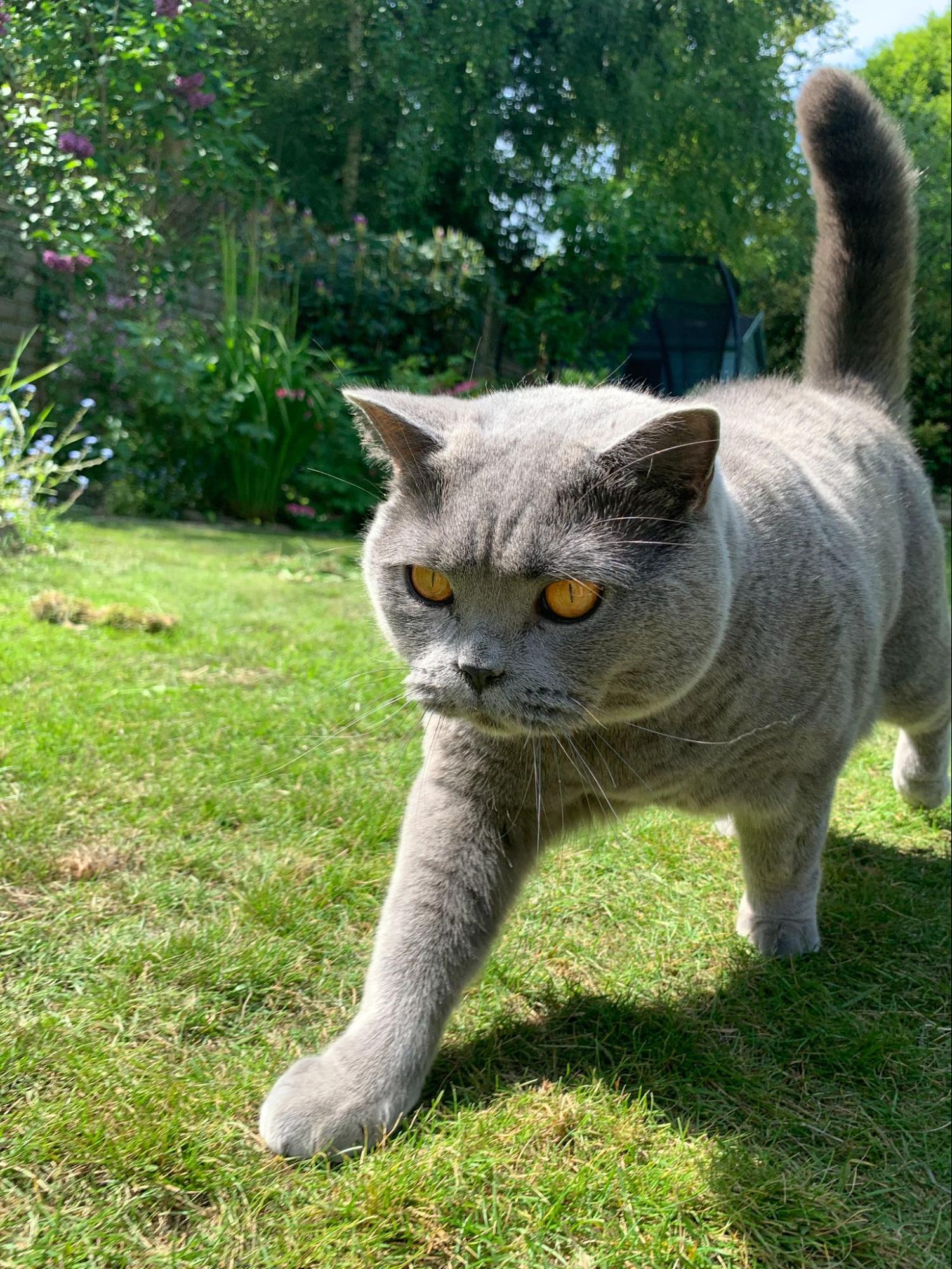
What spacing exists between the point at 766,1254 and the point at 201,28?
555 cm

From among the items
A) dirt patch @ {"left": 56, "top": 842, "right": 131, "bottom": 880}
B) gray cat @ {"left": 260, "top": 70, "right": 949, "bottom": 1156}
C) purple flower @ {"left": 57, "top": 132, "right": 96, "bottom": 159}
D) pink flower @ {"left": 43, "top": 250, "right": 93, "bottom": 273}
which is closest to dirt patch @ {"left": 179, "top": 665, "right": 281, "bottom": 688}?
dirt patch @ {"left": 56, "top": 842, "right": 131, "bottom": 880}

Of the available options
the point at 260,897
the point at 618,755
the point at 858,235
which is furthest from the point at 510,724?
the point at 858,235

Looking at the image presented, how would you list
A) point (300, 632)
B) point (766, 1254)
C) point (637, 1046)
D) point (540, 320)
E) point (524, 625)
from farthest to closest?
point (540, 320) → point (300, 632) → point (637, 1046) → point (524, 625) → point (766, 1254)

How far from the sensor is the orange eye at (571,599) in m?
1.15

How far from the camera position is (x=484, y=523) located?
1.15 m

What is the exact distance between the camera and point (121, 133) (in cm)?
→ 480

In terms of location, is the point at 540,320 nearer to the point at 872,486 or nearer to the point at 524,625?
the point at 872,486

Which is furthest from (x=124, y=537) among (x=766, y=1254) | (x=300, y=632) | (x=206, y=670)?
(x=766, y=1254)

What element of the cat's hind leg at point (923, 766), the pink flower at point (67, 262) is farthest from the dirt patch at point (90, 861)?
the pink flower at point (67, 262)

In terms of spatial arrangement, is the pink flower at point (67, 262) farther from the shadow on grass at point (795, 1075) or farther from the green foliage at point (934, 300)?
the green foliage at point (934, 300)

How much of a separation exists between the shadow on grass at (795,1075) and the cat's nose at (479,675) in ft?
1.84

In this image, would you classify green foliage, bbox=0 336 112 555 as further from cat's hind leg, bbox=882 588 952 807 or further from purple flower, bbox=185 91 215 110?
cat's hind leg, bbox=882 588 952 807

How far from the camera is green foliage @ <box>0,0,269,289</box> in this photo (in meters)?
3.75

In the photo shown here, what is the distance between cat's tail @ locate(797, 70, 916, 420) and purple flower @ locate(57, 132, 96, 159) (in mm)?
3404
